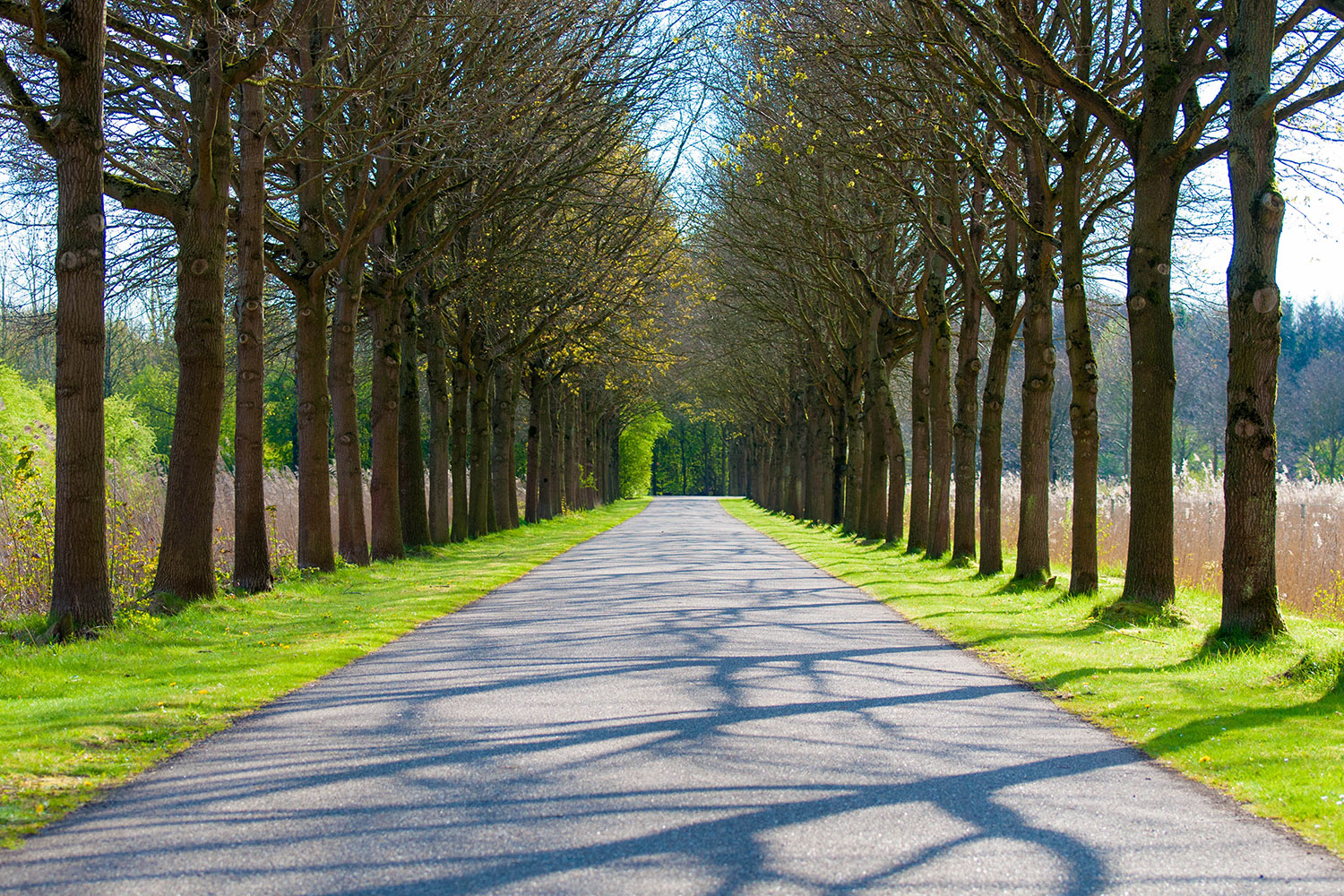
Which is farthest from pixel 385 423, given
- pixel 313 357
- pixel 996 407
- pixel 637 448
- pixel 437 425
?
pixel 637 448

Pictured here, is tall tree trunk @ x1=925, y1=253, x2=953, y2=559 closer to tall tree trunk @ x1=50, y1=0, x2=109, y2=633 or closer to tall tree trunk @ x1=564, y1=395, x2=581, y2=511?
tall tree trunk @ x1=50, y1=0, x2=109, y2=633

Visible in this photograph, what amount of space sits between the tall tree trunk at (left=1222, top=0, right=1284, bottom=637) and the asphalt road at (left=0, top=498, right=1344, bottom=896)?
104 inches

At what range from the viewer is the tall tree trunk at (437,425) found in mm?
23797

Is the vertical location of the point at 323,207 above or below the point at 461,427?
above

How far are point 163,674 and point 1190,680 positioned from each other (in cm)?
761

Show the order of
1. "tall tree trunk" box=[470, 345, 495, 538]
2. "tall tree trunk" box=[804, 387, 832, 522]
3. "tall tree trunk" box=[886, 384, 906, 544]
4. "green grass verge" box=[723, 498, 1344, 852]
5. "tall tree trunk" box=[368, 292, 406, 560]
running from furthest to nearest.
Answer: "tall tree trunk" box=[804, 387, 832, 522]
"tall tree trunk" box=[470, 345, 495, 538]
"tall tree trunk" box=[886, 384, 906, 544]
"tall tree trunk" box=[368, 292, 406, 560]
"green grass verge" box=[723, 498, 1344, 852]

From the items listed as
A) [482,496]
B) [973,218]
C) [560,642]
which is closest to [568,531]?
[482,496]

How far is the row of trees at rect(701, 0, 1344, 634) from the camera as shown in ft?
30.0

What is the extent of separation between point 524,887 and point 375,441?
1631cm

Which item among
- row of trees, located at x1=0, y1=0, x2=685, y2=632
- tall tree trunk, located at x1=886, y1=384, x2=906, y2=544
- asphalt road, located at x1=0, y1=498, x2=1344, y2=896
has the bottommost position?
asphalt road, located at x1=0, y1=498, x2=1344, y2=896

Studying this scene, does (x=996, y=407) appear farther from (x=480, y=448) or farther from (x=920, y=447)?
(x=480, y=448)

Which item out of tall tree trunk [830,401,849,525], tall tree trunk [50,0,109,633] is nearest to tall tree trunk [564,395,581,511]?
tall tree trunk [830,401,849,525]

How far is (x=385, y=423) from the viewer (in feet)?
63.2

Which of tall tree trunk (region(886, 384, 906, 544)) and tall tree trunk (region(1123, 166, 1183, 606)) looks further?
tall tree trunk (region(886, 384, 906, 544))
